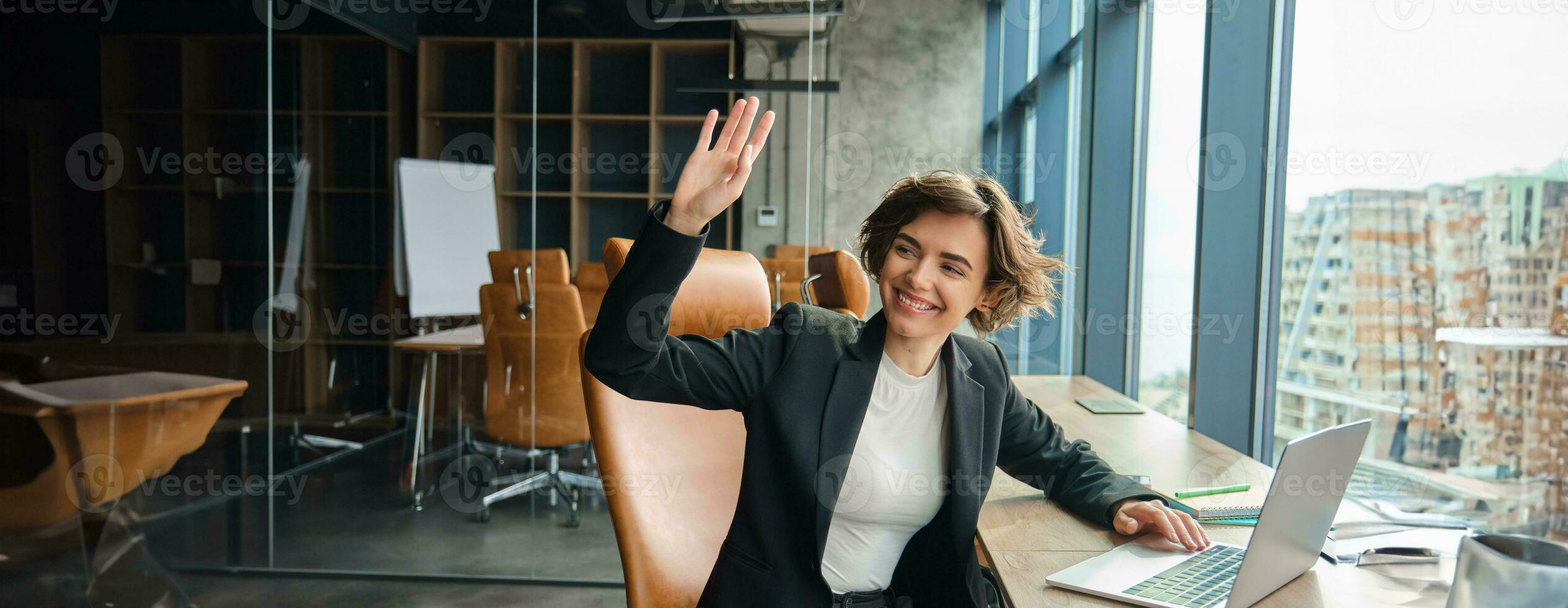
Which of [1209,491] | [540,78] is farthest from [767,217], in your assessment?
[1209,491]

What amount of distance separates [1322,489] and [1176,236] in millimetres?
1953

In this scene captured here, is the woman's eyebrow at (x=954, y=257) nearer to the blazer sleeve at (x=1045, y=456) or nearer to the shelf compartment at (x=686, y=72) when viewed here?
the blazer sleeve at (x=1045, y=456)

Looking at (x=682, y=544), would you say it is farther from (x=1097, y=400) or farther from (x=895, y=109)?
(x=895, y=109)

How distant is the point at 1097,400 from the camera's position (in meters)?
2.56

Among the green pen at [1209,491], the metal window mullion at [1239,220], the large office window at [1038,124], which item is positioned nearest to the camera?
the green pen at [1209,491]

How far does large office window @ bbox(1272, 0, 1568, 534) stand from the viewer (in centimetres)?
163

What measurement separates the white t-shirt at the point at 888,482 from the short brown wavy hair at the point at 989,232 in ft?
0.62

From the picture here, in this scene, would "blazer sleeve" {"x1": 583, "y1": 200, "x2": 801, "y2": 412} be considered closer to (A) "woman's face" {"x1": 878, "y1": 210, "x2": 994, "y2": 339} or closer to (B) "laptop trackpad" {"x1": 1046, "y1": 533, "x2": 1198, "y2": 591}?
(A) "woman's face" {"x1": 878, "y1": 210, "x2": 994, "y2": 339}

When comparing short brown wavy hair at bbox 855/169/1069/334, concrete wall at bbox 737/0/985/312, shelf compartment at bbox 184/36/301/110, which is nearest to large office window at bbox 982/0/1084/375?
concrete wall at bbox 737/0/985/312

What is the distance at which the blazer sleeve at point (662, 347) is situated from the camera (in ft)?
3.66

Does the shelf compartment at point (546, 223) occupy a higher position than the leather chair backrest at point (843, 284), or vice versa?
the shelf compartment at point (546, 223)

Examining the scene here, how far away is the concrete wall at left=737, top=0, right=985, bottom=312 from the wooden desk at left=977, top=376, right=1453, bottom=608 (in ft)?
5.00

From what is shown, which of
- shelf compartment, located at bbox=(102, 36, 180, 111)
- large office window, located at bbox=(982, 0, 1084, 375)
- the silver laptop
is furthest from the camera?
large office window, located at bbox=(982, 0, 1084, 375)

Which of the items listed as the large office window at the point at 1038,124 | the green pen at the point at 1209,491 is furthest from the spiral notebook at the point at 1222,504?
the large office window at the point at 1038,124
